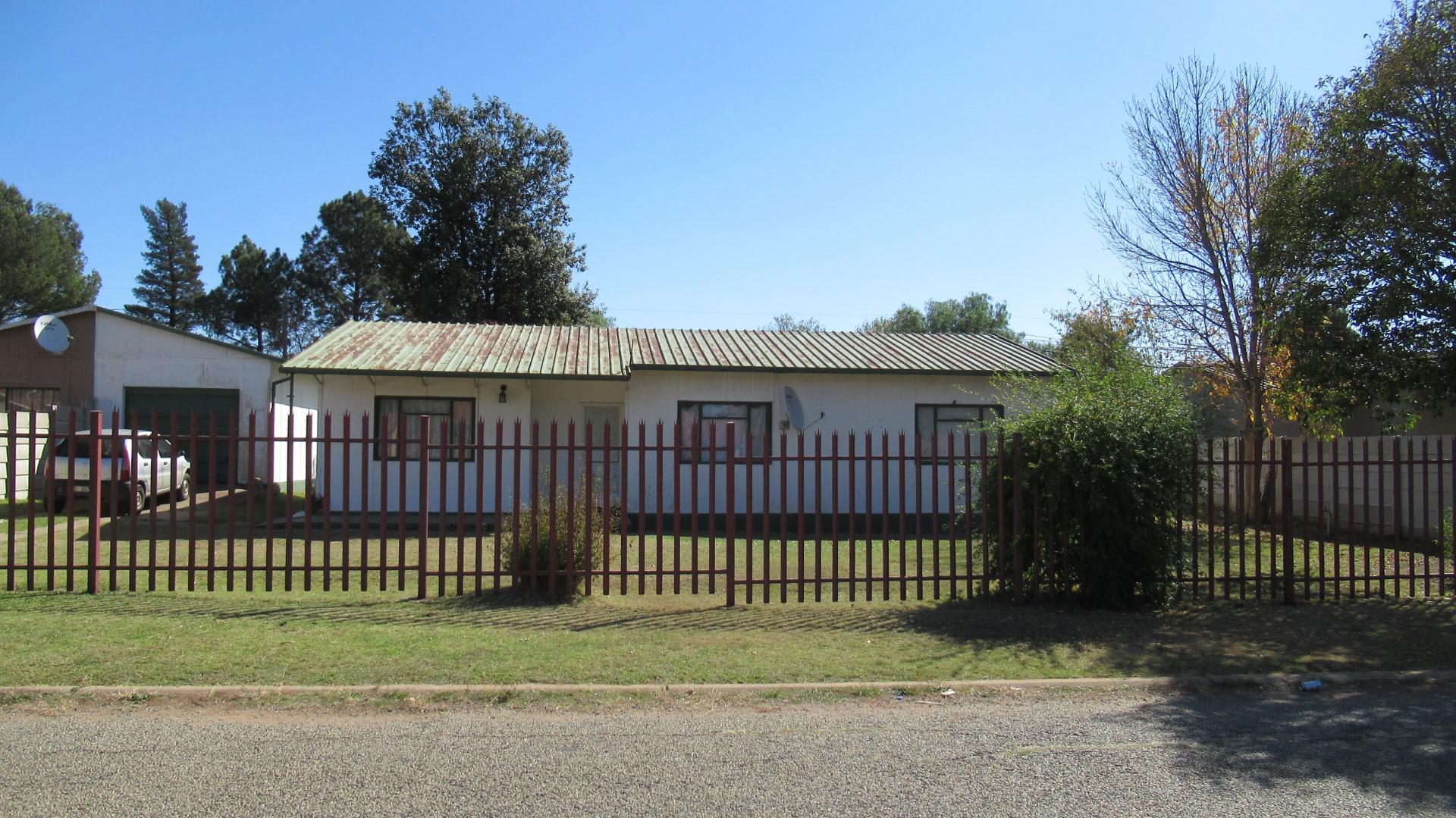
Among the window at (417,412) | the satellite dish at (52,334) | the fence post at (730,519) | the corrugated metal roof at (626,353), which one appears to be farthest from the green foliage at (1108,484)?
the satellite dish at (52,334)

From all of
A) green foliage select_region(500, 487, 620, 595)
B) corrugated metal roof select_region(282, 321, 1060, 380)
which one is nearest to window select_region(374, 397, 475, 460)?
corrugated metal roof select_region(282, 321, 1060, 380)

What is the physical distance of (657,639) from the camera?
6992mm

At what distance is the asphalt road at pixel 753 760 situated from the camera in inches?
158

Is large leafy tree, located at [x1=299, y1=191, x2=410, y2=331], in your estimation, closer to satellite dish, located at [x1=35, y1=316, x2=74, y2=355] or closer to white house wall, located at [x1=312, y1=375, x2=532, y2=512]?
satellite dish, located at [x1=35, y1=316, x2=74, y2=355]

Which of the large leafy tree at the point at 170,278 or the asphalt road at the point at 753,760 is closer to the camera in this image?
the asphalt road at the point at 753,760

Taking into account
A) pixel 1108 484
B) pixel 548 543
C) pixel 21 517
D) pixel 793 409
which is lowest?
pixel 21 517

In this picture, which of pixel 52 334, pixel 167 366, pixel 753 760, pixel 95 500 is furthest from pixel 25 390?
pixel 753 760

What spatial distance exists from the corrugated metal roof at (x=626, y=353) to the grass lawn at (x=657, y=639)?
23.9 feet

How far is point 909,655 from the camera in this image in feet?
21.7

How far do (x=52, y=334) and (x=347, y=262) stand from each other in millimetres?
26767

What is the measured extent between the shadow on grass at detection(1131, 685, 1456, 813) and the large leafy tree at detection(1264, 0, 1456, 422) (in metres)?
4.56

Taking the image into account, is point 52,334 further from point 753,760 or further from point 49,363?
point 753,760

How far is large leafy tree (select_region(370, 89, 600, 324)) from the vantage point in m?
34.1

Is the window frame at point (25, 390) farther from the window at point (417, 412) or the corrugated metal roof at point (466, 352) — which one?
the window at point (417, 412)
